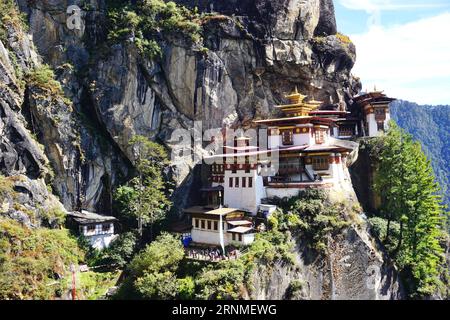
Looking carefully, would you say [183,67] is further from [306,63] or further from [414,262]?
[414,262]

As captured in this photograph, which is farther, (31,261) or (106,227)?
(106,227)

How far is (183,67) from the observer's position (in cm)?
4712

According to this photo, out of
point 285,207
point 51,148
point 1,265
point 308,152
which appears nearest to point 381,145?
point 308,152

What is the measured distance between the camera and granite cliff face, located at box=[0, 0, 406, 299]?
3812cm

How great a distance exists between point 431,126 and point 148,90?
119 m

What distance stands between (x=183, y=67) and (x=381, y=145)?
21531 mm

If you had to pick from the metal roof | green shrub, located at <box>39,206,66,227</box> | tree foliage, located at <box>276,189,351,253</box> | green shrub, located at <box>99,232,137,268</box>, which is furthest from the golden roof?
green shrub, located at <box>39,206,66,227</box>

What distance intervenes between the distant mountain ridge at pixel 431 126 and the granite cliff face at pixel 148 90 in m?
91.7

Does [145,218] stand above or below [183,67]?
below

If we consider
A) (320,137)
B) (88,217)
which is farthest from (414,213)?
(88,217)

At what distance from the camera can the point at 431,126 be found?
143000mm

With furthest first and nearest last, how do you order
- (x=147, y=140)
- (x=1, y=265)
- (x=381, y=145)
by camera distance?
(x=381, y=145) → (x=147, y=140) → (x=1, y=265)

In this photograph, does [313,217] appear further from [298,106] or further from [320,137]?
[298,106]

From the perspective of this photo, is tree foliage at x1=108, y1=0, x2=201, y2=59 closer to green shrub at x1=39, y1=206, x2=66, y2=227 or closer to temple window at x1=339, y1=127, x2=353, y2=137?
green shrub at x1=39, y1=206, x2=66, y2=227
